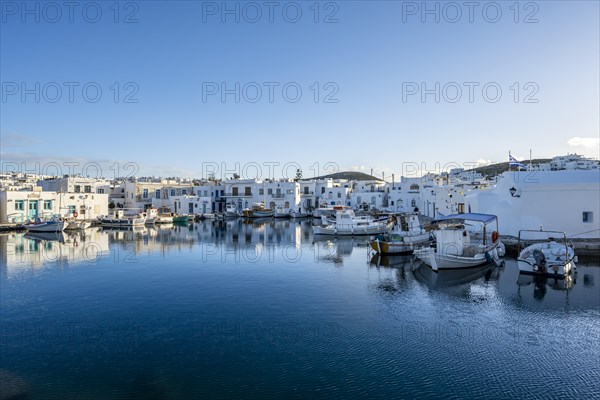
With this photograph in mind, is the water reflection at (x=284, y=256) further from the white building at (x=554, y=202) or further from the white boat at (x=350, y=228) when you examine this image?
the white building at (x=554, y=202)

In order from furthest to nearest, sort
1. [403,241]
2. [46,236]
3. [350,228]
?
[350,228]
[46,236]
[403,241]

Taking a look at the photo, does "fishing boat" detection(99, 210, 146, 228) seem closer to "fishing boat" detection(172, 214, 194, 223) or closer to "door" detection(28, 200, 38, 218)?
"fishing boat" detection(172, 214, 194, 223)

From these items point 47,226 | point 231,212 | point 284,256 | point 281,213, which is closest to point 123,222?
point 47,226

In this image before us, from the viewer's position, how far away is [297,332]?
11266 millimetres

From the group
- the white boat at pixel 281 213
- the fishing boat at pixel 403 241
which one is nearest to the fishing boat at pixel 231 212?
the white boat at pixel 281 213

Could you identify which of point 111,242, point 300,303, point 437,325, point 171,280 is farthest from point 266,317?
point 111,242

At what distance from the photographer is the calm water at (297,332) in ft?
27.4

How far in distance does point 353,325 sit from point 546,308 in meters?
6.78

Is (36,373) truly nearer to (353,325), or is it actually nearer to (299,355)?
(299,355)

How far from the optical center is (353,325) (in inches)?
466

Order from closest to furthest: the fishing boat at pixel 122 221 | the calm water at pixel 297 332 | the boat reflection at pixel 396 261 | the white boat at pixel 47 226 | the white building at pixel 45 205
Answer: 1. the calm water at pixel 297 332
2. the boat reflection at pixel 396 261
3. the white boat at pixel 47 226
4. the white building at pixel 45 205
5. the fishing boat at pixel 122 221

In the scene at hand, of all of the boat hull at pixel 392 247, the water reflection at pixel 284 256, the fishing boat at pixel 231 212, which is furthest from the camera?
the fishing boat at pixel 231 212

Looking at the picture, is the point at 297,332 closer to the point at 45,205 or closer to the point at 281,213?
the point at 45,205

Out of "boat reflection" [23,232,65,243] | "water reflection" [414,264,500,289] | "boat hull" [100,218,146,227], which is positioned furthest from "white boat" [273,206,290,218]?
"water reflection" [414,264,500,289]
